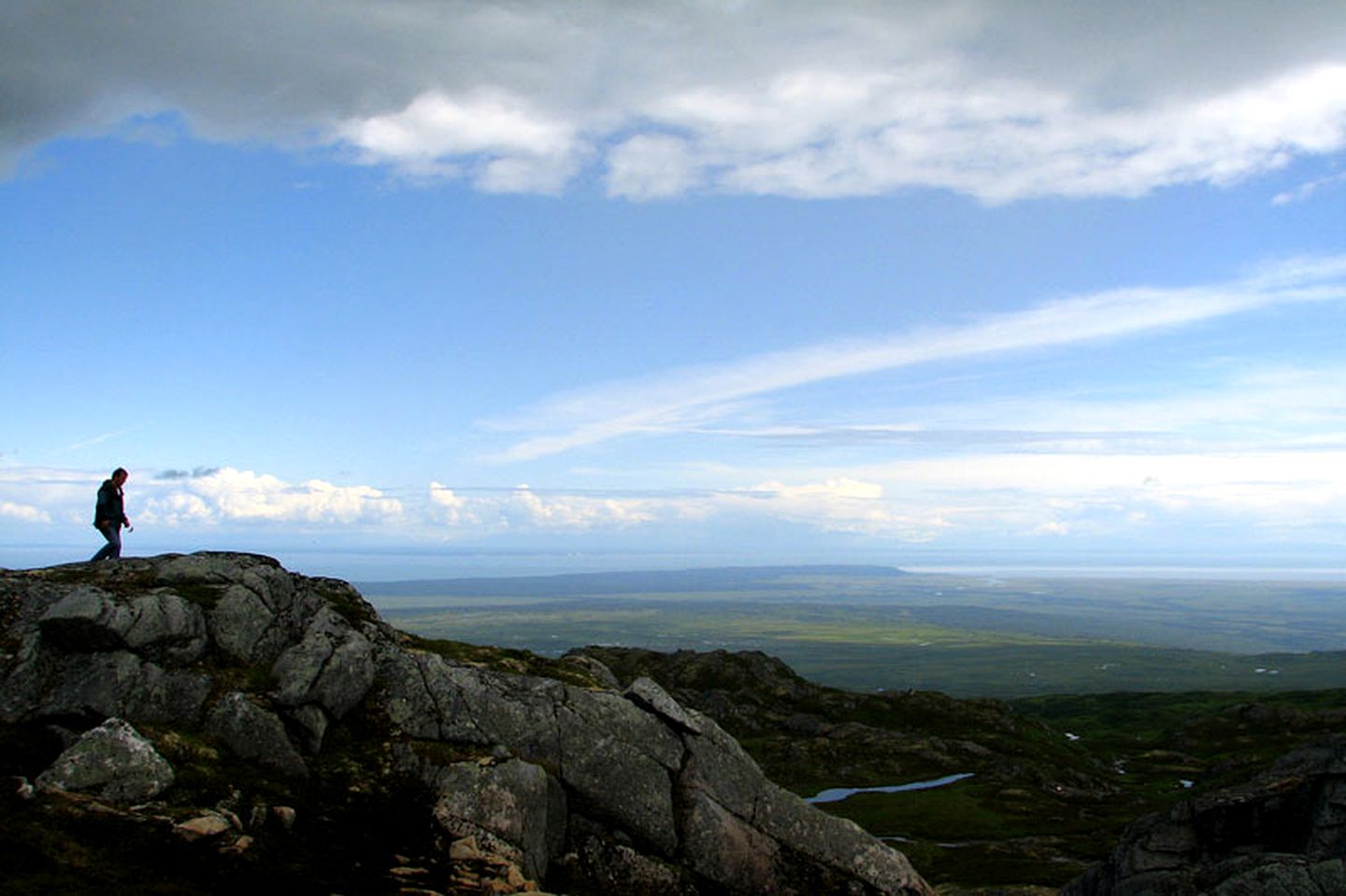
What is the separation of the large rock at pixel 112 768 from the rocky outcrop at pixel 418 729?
0.07 m

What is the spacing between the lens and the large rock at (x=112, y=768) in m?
27.4

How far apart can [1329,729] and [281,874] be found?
636 ft

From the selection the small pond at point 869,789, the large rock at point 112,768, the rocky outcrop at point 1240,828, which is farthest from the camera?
the small pond at point 869,789

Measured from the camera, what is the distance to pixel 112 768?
27875 mm

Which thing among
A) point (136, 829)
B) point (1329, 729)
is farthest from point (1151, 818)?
point (1329, 729)

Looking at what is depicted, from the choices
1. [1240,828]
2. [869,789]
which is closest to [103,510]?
[1240,828]

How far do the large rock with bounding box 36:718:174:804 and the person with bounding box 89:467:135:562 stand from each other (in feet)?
50.5

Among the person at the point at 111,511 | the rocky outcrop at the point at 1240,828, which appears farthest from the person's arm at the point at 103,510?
the rocky outcrop at the point at 1240,828

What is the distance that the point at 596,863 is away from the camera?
1358 inches

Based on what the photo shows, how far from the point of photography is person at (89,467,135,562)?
1634 inches

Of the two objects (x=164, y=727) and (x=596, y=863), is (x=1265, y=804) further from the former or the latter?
(x=164, y=727)

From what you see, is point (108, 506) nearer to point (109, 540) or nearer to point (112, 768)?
point (109, 540)

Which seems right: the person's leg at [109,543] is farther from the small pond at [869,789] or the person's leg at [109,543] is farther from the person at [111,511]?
the small pond at [869,789]

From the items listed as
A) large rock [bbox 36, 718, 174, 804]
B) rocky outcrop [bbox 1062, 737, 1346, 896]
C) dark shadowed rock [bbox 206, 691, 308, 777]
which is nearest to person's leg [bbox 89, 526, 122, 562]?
dark shadowed rock [bbox 206, 691, 308, 777]
